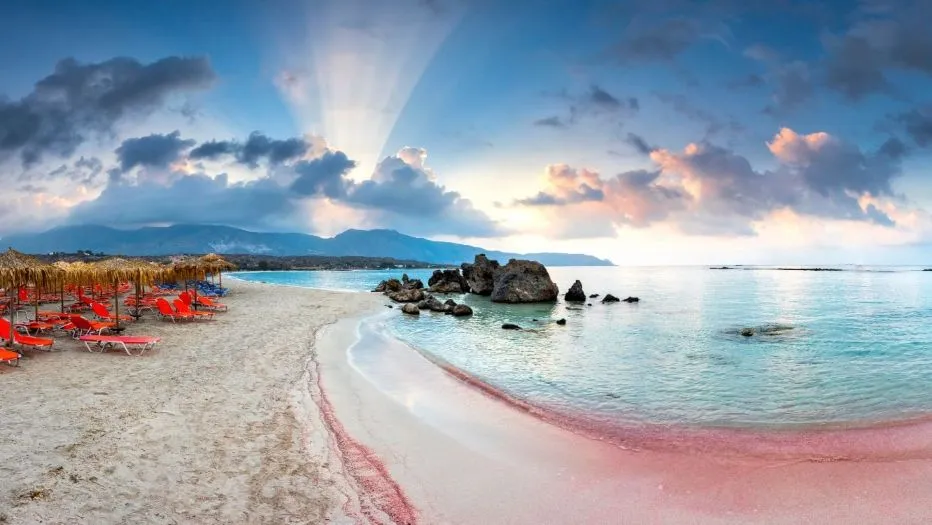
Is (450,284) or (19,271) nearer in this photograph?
(19,271)

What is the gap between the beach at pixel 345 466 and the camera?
6398 mm

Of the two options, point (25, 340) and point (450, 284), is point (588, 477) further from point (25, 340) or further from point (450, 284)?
point (450, 284)

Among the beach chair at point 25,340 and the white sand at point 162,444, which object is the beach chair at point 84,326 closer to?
the beach chair at point 25,340

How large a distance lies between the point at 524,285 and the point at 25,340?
132 ft

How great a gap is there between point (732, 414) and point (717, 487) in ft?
17.8

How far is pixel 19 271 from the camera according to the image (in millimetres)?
15523

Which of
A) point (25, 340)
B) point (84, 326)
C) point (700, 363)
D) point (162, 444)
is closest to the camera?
point (162, 444)

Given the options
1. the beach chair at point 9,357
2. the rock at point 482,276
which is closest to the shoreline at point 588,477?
the beach chair at point 9,357

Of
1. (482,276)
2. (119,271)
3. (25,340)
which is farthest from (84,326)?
(482,276)

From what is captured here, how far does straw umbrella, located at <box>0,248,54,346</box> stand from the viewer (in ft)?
49.2

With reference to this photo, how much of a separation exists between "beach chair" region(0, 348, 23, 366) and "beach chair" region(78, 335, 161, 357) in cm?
202

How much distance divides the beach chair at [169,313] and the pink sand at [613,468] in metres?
15.0

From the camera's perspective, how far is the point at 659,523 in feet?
21.2

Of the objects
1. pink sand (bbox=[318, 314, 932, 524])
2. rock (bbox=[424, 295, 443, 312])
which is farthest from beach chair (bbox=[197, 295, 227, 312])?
pink sand (bbox=[318, 314, 932, 524])
